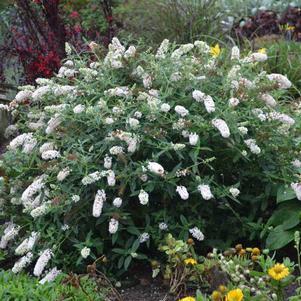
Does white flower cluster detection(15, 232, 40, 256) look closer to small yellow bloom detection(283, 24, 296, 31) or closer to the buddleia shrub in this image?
the buddleia shrub

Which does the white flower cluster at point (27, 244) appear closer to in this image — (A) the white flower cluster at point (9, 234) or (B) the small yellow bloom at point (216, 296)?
(A) the white flower cluster at point (9, 234)

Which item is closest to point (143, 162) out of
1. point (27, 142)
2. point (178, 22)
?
point (27, 142)

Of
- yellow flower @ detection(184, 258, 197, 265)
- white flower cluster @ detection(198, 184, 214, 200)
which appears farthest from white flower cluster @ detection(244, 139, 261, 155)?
yellow flower @ detection(184, 258, 197, 265)

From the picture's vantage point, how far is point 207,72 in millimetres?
4539

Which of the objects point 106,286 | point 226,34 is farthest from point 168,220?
point 226,34

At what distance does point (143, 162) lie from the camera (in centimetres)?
406

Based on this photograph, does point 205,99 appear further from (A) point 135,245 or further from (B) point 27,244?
(B) point 27,244

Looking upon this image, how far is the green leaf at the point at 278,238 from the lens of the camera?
4.12 metres

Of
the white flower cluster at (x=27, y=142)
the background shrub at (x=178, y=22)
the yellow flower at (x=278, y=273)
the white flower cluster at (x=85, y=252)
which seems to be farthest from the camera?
the background shrub at (x=178, y=22)

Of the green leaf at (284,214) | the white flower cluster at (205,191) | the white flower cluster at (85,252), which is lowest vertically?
the green leaf at (284,214)

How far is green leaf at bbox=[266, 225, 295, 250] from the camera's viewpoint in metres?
4.12

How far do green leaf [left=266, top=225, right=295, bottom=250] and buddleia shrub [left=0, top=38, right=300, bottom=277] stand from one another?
12cm

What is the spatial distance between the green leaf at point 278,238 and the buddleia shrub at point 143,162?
0.12 m

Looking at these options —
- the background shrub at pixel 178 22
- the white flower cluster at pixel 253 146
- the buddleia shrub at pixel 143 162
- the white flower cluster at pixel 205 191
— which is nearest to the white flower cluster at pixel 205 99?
the buddleia shrub at pixel 143 162
